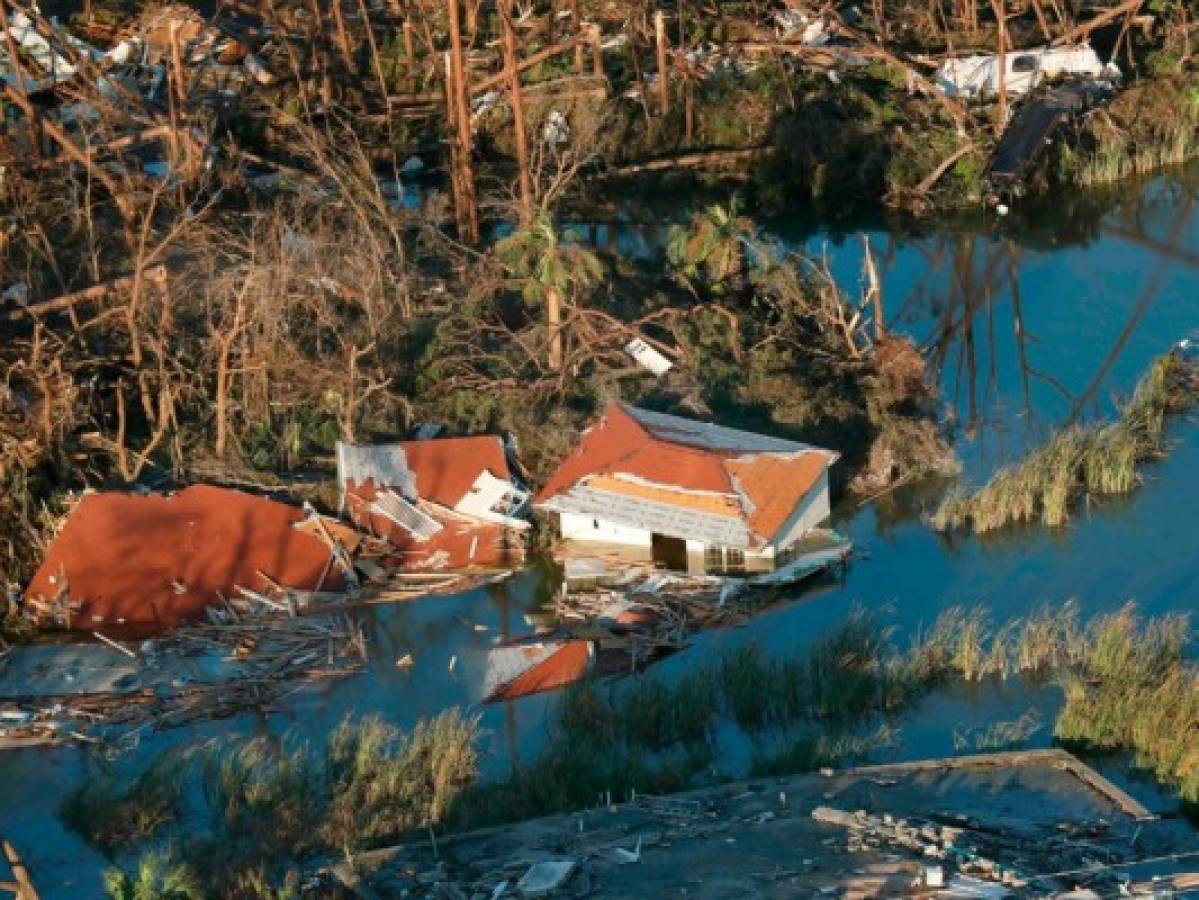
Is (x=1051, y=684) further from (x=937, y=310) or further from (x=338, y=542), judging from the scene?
(x=937, y=310)

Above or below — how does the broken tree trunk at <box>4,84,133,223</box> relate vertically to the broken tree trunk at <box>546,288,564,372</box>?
above

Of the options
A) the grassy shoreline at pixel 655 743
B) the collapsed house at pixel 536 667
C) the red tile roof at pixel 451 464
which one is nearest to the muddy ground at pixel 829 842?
the grassy shoreline at pixel 655 743

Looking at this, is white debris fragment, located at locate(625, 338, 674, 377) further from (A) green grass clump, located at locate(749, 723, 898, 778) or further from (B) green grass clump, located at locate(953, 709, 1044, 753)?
(B) green grass clump, located at locate(953, 709, 1044, 753)

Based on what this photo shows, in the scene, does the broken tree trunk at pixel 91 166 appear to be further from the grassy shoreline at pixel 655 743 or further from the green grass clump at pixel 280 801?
the green grass clump at pixel 280 801

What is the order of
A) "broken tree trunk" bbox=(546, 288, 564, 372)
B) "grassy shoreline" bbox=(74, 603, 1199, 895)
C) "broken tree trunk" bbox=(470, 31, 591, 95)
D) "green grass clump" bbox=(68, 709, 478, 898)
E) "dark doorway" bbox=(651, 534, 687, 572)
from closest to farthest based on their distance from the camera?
"green grass clump" bbox=(68, 709, 478, 898)
"grassy shoreline" bbox=(74, 603, 1199, 895)
"dark doorway" bbox=(651, 534, 687, 572)
"broken tree trunk" bbox=(546, 288, 564, 372)
"broken tree trunk" bbox=(470, 31, 591, 95)

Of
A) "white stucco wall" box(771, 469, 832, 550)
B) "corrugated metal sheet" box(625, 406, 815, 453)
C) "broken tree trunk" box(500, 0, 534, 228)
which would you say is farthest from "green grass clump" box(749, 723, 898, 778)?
"broken tree trunk" box(500, 0, 534, 228)

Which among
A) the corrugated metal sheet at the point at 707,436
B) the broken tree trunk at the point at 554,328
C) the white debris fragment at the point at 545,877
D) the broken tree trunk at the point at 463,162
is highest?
the broken tree trunk at the point at 463,162

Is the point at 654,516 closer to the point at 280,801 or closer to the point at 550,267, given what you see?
the point at 550,267
